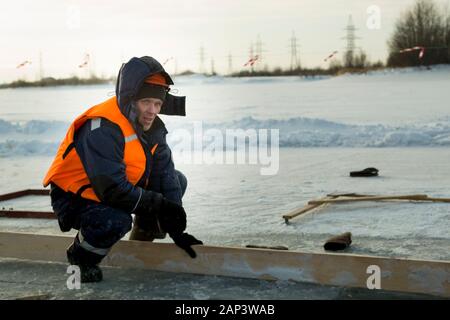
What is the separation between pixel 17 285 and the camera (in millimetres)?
3188

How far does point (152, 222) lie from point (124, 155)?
0.62 meters

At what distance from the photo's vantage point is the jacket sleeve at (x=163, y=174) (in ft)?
11.2

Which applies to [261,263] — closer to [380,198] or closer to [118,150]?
[118,150]

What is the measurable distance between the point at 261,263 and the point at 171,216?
0.54m

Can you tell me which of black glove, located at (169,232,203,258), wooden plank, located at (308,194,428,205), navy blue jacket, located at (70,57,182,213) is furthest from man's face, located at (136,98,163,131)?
wooden plank, located at (308,194,428,205)

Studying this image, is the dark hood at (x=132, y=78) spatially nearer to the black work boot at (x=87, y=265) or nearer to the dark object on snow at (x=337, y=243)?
the black work boot at (x=87, y=265)

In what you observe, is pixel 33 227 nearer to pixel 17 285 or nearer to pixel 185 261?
pixel 17 285

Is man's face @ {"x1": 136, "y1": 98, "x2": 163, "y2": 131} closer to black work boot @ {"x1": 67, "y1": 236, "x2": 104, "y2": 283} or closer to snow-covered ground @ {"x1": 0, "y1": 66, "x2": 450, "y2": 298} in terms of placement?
black work boot @ {"x1": 67, "y1": 236, "x2": 104, "y2": 283}

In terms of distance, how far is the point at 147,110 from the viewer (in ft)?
10.2

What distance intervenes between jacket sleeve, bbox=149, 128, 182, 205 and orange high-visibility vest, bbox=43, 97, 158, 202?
24 cm

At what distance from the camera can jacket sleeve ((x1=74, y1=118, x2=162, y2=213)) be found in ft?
9.60

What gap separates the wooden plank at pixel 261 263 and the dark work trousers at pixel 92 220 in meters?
0.27

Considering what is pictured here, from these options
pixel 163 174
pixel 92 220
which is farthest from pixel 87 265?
pixel 163 174
